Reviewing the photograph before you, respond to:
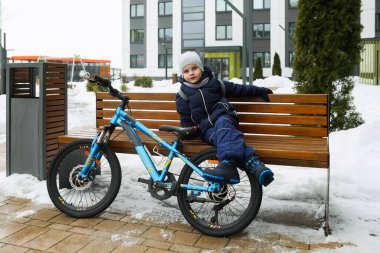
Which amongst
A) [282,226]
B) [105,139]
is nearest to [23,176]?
[105,139]

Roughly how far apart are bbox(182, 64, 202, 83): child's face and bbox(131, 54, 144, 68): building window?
48617 millimetres

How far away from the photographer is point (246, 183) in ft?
12.4

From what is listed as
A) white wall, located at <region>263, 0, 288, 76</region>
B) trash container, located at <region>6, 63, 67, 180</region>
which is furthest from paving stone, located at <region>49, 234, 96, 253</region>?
white wall, located at <region>263, 0, 288, 76</region>

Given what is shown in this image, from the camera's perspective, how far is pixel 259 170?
3326mm

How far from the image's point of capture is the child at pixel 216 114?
3.46 meters

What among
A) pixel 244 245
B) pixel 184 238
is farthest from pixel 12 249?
pixel 244 245

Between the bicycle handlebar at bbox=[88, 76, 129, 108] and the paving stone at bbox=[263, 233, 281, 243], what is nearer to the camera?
the paving stone at bbox=[263, 233, 281, 243]

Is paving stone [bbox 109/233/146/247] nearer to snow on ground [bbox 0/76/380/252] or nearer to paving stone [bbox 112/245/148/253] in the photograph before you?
paving stone [bbox 112/245/148/253]

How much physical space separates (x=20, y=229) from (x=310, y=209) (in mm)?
2544

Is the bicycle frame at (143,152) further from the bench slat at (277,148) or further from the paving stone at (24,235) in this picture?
the paving stone at (24,235)

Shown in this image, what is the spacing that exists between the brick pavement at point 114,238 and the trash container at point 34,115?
1155 mm

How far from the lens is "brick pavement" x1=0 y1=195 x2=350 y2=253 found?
3381mm

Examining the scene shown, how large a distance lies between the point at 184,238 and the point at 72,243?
0.85 meters

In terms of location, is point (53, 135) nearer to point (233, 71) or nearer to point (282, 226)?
point (282, 226)
